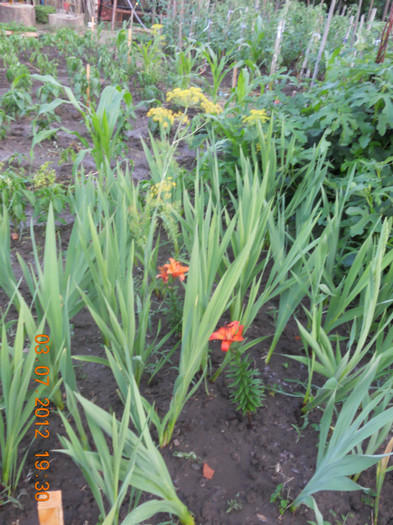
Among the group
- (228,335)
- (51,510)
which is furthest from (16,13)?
(51,510)

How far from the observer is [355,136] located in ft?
6.51

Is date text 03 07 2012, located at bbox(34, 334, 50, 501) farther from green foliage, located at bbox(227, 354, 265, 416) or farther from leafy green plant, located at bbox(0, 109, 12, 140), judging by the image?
leafy green plant, located at bbox(0, 109, 12, 140)

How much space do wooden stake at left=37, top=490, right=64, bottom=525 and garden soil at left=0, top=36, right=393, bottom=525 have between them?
0.34m

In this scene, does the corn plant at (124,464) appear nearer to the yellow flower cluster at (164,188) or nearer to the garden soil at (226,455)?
the garden soil at (226,455)

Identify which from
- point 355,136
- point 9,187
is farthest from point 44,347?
point 355,136

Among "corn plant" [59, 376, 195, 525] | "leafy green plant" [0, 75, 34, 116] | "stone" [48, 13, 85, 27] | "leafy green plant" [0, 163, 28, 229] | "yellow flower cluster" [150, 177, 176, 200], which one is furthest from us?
"stone" [48, 13, 85, 27]

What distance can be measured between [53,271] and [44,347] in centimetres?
19

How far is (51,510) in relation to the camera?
683 mm

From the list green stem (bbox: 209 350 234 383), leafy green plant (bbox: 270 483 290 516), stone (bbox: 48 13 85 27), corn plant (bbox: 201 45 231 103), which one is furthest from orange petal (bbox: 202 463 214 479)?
stone (bbox: 48 13 85 27)

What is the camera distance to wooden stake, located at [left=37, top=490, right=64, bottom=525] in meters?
0.68

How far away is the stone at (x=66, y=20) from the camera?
27.2 feet

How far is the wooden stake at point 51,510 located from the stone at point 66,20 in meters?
9.11

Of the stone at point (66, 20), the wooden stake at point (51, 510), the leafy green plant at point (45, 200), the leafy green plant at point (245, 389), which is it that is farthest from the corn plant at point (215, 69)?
the stone at point (66, 20)

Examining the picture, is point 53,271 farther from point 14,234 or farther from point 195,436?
point 14,234
